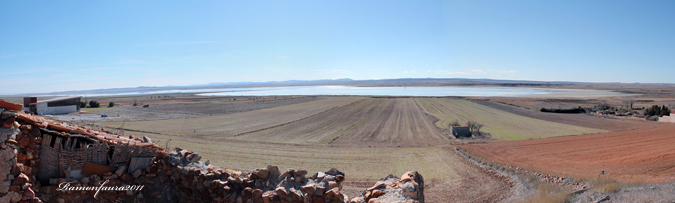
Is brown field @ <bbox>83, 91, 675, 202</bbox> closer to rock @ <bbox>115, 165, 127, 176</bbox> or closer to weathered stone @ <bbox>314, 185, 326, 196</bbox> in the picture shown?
rock @ <bbox>115, 165, 127, 176</bbox>

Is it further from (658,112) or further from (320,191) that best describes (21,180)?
(658,112)

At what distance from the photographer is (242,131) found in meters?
29.2

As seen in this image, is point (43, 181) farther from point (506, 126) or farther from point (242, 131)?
point (506, 126)

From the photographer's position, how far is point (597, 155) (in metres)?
18.2

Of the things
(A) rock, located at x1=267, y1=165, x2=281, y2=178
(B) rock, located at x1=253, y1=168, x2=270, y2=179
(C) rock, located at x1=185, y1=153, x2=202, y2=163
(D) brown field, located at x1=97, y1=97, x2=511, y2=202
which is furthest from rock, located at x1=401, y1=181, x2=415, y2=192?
(D) brown field, located at x1=97, y1=97, x2=511, y2=202

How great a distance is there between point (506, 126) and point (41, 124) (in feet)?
120

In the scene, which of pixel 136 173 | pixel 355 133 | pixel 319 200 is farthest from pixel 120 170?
pixel 355 133

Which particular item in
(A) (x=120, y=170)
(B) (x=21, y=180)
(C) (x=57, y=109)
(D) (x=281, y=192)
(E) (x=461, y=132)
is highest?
(B) (x=21, y=180)

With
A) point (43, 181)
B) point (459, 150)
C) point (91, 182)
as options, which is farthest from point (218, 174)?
point (459, 150)

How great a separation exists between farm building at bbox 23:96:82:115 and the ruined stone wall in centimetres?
3953

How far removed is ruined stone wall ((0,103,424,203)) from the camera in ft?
16.8

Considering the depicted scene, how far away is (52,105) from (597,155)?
54.5m

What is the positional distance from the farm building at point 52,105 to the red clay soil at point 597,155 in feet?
149

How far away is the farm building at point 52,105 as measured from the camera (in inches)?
1407
